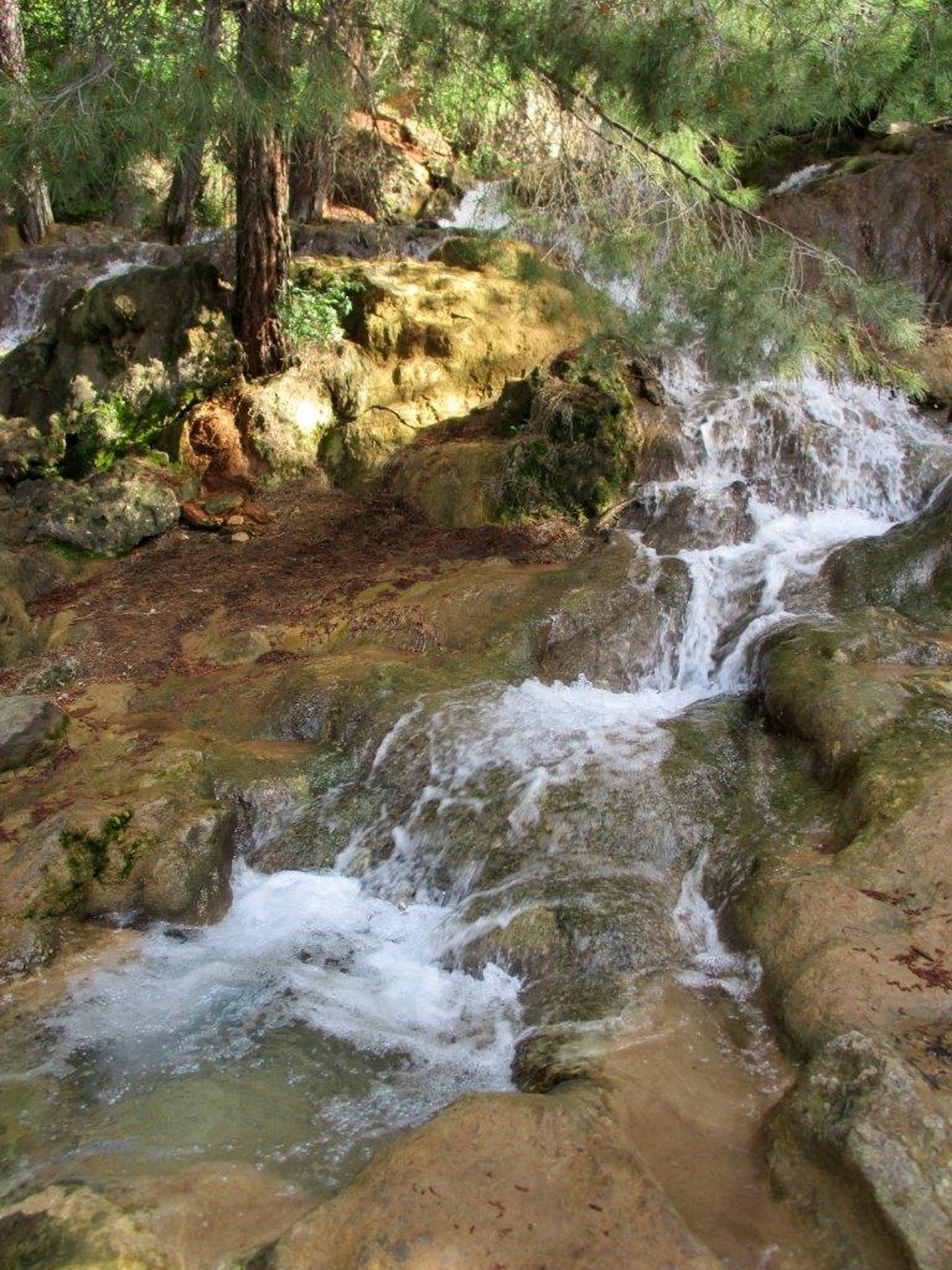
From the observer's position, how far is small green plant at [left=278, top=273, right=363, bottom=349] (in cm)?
954

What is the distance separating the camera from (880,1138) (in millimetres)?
2801

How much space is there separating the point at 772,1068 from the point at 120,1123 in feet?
7.50

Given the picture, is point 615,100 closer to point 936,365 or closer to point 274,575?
point 274,575

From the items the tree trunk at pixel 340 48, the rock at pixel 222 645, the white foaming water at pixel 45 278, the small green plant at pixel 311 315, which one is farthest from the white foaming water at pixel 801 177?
the rock at pixel 222 645

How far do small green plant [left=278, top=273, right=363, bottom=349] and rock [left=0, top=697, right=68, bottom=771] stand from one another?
5.00 meters

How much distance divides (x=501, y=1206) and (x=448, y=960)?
182 centimetres

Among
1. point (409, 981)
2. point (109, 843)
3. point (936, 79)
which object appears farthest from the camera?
point (936, 79)

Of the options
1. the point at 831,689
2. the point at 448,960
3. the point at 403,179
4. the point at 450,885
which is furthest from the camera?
the point at 403,179

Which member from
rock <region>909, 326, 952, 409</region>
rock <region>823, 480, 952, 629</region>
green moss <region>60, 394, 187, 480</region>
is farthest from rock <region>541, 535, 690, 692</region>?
green moss <region>60, 394, 187, 480</region>

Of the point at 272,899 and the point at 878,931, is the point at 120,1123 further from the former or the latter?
the point at 878,931

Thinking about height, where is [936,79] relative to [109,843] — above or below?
above

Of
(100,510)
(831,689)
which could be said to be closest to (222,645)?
(100,510)

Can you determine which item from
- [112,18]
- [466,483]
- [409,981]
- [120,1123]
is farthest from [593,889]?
[112,18]

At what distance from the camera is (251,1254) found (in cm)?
258
